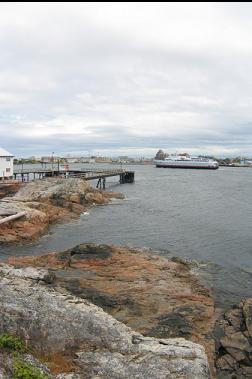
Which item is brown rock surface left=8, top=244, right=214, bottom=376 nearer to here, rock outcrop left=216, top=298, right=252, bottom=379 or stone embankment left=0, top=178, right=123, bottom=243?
rock outcrop left=216, top=298, right=252, bottom=379

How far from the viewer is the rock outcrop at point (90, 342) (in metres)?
11.4

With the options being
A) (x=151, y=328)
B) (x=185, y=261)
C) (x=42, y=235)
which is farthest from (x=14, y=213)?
(x=151, y=328)

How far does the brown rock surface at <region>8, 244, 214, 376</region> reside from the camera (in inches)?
675

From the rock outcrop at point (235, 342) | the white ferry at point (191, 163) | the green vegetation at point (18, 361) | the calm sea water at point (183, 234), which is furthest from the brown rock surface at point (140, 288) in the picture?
the white ferry at point (191, 163)

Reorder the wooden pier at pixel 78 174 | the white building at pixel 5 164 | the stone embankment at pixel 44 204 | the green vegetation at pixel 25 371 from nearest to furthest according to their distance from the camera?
the green vegetation at pixel 25 371 < the stone embankment at pixel 44 204 < the white building at pixel 5 164 < the wooden pier at pixel 78 174

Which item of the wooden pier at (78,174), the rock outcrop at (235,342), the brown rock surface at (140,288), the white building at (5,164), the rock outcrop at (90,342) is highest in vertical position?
the white building at (5,164)

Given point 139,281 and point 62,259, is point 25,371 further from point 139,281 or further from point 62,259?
point 62,259

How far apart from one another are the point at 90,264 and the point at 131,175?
75.5 metres

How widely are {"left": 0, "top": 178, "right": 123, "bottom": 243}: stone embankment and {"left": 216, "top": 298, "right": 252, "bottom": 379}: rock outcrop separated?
20.5m

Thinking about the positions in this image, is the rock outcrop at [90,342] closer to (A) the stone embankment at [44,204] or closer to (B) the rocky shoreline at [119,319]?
(B) the rocky shoreline at [119,319]

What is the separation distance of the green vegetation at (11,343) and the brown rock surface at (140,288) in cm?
604

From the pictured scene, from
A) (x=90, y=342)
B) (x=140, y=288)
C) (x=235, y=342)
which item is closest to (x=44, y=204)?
(x=140, y=288)

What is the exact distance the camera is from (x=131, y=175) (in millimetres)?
99625

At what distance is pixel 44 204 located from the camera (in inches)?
1758
